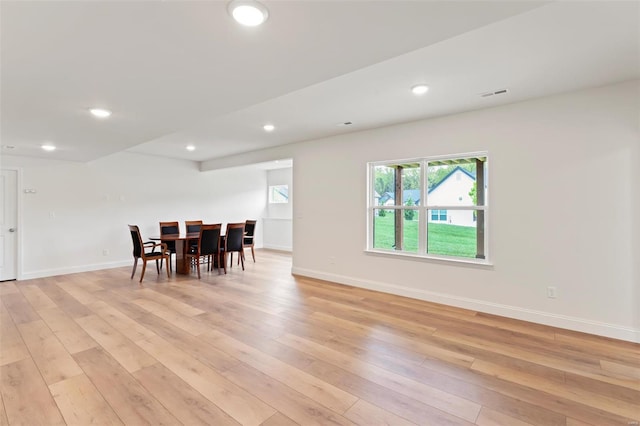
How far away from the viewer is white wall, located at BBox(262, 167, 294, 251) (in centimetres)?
879

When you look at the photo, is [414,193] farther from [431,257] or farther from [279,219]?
[279,219]

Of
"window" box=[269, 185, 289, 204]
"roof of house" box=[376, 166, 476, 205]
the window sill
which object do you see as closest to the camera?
the window sill

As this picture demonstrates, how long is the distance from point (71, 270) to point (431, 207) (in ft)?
21.8

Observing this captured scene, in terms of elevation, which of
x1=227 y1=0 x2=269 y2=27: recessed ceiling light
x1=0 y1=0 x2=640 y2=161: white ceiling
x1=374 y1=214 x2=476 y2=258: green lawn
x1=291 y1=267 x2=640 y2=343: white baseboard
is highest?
x1=0 y1=0 x2=640 y2=161: white ceiling

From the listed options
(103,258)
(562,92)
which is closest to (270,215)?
Result: (103,258)

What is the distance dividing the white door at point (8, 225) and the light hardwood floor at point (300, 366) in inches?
74.8

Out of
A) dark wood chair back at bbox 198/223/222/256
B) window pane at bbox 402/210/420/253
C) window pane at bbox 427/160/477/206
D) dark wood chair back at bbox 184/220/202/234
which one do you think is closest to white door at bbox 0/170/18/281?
dark wood chair back at bbox 184/220/202/234

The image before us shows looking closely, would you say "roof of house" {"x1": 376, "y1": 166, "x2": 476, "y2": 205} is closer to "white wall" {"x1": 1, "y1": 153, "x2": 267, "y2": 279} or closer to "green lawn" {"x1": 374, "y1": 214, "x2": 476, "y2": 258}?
"green lawn" {"x1": 374, "y1": 214, "x2": 476, "y2": 258}

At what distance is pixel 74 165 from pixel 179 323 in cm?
468

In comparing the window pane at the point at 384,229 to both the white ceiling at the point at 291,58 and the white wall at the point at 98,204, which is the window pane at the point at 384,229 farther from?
the white wall at the point at 98,204

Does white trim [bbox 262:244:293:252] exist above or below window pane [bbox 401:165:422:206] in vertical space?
below

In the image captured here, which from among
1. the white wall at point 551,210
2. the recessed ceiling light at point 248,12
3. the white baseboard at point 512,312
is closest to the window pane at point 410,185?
the white wall at point 551,210

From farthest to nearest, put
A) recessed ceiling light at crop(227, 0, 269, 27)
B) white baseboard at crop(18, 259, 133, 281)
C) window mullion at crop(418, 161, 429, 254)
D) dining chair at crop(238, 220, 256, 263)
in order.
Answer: dining chair at crop(238, 220, 256, 263) → white baseboard at crop(18, 259, 133, 281) → window mullion at crop(418, 161, 429, 254) → recessed ceiling light at crop(227, 0, 269, 27)

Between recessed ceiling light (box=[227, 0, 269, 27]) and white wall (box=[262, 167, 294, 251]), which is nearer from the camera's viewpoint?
recessed ceiling light (box=[227, 0, 269, 27])
